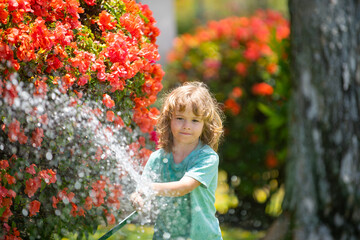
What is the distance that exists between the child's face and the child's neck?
2cm

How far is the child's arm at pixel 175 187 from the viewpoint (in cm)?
259

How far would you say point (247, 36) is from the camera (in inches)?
237

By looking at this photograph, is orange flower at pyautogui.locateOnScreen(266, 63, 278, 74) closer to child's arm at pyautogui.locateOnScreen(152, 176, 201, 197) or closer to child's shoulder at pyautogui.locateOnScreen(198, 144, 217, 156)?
child's shoulder at pyautogui.locateOnScreen(198, 144, 217, 156)

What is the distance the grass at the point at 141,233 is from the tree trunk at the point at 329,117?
1075mm

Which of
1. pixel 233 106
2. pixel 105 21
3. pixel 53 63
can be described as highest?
pixel 105 21

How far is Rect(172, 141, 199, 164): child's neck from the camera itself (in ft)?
9.24

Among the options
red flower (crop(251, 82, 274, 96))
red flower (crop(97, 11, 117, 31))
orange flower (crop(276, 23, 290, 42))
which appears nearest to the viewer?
red flower (crop(97, 11, 117, 31))

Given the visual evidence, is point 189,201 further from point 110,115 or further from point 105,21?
point 105,21

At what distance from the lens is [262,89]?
18.1 ft

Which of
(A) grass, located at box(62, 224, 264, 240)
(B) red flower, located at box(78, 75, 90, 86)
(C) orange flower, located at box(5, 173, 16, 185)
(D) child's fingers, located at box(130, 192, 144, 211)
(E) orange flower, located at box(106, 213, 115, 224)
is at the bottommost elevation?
(A) grass, located at box(62, 224, 264, 240)

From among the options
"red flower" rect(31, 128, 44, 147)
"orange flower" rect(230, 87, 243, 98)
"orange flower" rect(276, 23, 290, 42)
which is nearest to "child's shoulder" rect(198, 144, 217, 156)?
"red flower" rect(31, 128, 44, 147)

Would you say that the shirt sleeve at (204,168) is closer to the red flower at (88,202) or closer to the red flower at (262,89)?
the red flower at (88,202)

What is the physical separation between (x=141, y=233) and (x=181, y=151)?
1.24 metres

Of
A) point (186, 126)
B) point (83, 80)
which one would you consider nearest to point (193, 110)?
point (186, 126)
